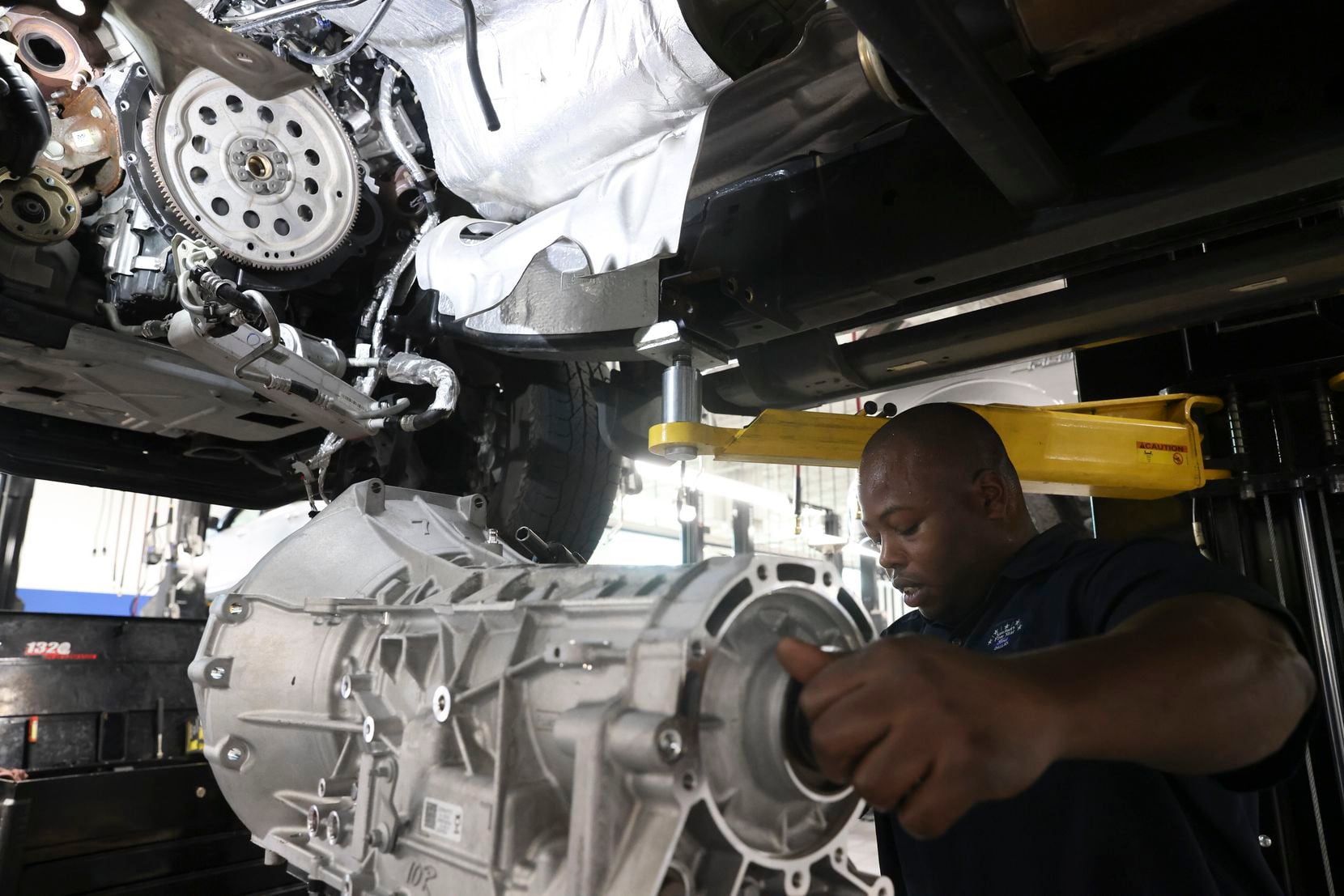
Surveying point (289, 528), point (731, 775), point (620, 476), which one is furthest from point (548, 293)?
point (289, 528)

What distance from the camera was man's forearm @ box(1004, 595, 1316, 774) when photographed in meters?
0.88

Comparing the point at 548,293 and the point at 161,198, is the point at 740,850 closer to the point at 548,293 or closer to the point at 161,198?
the point at 548,293

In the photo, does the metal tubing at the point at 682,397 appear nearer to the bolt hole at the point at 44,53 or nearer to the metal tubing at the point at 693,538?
the bolt hole at the point at 44,53

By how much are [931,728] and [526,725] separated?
66 centimetres

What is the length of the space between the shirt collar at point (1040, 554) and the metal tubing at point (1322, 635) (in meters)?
1.35

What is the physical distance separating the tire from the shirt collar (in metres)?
1.54

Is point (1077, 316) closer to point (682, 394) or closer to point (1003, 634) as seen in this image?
point (1003, 634)

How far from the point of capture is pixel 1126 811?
142cm

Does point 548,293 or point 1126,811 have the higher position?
point 548,293

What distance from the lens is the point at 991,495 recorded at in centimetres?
180

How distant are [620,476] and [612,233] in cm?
148

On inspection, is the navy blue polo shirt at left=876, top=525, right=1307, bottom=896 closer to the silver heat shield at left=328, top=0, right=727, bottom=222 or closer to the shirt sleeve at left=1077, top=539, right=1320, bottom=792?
the shirt sleeve at left=1077, top=539, right=1320, bottom=792

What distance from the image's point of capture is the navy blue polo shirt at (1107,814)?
135 cm

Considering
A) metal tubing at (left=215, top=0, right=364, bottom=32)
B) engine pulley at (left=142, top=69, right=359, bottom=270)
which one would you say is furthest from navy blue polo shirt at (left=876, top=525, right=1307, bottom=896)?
engine pulley at (left=142, top=69, right=359, bottom=270)
